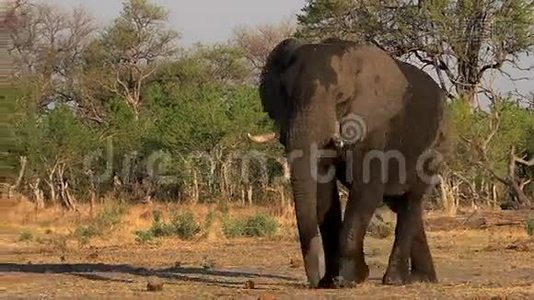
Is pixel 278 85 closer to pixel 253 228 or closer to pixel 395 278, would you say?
pixel 395 278

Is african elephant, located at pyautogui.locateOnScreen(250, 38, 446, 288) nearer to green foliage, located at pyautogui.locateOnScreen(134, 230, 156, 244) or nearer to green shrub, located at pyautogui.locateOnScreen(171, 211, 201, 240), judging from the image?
green foliage, located at pyautogui.locateOnScreen(134, 230, 156, 244)

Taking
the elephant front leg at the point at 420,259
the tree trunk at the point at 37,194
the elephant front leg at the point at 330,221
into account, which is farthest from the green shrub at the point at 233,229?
the tree trunk at the point at 37,194

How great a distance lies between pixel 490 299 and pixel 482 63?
3240 centimetres

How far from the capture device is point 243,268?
615 inches

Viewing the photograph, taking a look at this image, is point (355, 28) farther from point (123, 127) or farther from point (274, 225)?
point (274, 225)

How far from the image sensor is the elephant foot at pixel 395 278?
1222 centimetres

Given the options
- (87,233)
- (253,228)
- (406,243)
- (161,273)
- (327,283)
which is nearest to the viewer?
(327,283)

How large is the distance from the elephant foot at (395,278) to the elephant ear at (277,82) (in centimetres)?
210

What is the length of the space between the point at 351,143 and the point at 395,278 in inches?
69.0

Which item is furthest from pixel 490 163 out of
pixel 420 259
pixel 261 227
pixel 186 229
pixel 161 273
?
pixel 420 259

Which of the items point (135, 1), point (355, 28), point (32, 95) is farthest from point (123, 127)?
Answer: point (135, 1)

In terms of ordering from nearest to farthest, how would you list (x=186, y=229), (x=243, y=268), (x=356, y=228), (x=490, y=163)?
(x=356, y=228), (x=243, y=268), (x=186, y=229), (x=490, y=163)

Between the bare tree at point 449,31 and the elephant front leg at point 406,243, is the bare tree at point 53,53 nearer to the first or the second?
the bare tree at point 449,31

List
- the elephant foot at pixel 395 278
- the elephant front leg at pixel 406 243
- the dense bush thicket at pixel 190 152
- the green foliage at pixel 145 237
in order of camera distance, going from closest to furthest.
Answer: the elephant foot at pixel 395 278 → the elephant front leg at pixel 406 243 → the green foliage at pixel 145 237 → the dense bush thicket at pixel 190 152
